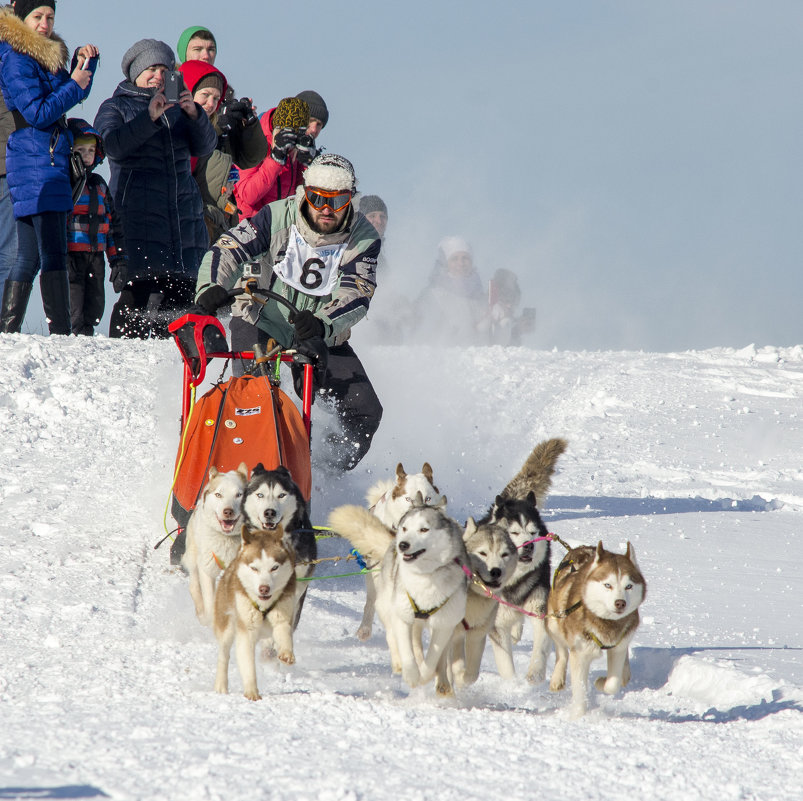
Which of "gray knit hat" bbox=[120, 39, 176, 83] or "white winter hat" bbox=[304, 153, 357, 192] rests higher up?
"gray knit hat" bbox=[120, 39, 176, 83]

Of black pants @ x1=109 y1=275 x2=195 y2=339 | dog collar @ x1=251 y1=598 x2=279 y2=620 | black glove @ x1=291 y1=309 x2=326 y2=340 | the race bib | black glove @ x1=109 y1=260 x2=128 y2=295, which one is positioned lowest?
dog collar @ x1=251 y1=598 x2=279 y2=620

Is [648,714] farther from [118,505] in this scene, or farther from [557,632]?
[118,505]

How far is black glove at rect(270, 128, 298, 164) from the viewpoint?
7520mm

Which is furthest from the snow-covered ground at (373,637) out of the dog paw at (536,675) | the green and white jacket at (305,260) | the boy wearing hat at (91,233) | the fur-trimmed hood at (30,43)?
the fur-trimmed hood at (30,43)

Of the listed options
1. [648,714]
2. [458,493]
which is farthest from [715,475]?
[648,714]

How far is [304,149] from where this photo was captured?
7547 mm

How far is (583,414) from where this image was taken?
33.3 feet

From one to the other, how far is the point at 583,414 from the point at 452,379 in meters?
1.34

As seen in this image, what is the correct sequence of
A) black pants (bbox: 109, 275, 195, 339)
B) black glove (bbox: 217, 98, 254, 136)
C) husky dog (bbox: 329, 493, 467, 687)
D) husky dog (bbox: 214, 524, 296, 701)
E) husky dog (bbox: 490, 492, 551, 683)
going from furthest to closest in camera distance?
black glove (bbox: 217, 98, 254, 136) < black pants (bbox: 109, 275, 195, 339) < husky dog (bbox: 490, 492, 551, 683) < husky dog (bbox: 329, 493, 467, 687) < husky dog (bbox: 214, 524, 296, 701)

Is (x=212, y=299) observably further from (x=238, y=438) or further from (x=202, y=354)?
(x=238, y=438)

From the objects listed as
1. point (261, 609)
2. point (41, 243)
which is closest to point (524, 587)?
point (261, 609)

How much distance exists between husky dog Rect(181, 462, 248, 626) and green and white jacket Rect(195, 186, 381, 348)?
4.03ft

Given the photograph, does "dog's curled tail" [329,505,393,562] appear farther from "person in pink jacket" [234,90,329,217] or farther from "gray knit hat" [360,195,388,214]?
"gray knit hat" [360,195,388,214]

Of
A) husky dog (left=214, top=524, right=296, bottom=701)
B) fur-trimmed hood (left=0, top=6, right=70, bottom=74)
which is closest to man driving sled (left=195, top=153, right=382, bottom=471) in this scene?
husky dog (left=214, top=524, right=296, bottom=701)
